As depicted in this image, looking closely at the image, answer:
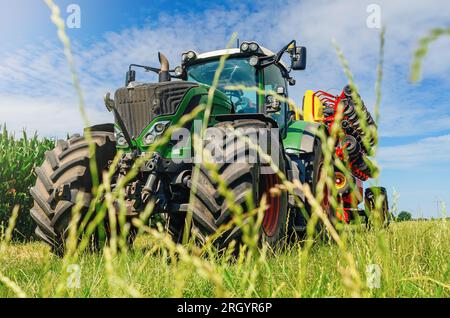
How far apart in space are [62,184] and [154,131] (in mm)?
1037

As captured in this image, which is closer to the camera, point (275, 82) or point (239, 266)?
point (239, 266)

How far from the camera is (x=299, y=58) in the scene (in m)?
5.46

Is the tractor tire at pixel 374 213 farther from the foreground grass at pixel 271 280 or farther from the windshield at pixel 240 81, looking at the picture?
the windshield at pixel 240 81

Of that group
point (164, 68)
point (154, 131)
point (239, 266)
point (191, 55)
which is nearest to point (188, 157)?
point (154, 131)

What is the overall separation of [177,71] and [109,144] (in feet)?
5.58

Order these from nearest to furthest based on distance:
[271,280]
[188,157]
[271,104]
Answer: [271,280] → [188,157] → [271,104]

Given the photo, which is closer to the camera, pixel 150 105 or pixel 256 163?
pixel 256 163

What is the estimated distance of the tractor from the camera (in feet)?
12.9

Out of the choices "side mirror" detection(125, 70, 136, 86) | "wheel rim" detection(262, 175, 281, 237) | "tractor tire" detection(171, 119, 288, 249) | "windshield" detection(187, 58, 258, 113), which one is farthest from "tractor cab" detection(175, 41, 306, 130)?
"tractor tire" detection(171, 119, 288, 249)

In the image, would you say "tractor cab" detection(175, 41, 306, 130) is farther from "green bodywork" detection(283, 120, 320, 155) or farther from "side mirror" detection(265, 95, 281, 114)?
"green bodywork" detection(283, 120, 320, 155)

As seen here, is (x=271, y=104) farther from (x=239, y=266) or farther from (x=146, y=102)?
(x=239, y=266)
